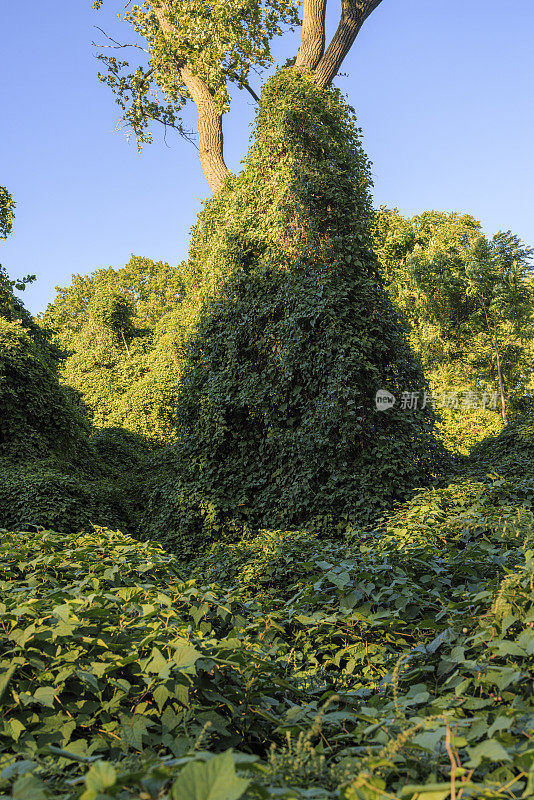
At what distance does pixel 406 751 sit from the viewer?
1357mm

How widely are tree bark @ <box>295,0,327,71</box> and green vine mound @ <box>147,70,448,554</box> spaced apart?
29.9 inches

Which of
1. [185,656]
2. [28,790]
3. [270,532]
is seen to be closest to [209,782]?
[28,790]

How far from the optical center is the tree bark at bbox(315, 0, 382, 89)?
8797mm

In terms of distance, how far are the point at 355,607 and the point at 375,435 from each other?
12.9ft

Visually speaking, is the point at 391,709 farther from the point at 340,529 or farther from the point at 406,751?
the point at 340,529

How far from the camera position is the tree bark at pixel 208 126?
9.80m

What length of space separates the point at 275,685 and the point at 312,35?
972cm

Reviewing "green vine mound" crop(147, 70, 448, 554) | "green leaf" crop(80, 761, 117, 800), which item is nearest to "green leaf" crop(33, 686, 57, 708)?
"green leaf" crop(80, 761, 117, 800)

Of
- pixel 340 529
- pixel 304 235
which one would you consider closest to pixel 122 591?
pixel 340 529

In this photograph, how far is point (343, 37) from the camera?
8969 millimetres

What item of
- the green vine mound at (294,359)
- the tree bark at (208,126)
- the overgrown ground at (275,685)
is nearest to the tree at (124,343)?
the tree bark at (208,126)

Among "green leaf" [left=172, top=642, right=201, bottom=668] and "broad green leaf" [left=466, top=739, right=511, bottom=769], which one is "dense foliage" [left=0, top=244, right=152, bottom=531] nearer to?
"green leaf" [left=172, top=642, right=201, bottom=668]

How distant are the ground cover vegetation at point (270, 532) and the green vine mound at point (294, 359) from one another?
36 mm

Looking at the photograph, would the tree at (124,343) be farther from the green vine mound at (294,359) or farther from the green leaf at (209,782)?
the green leaf at (209,782)
